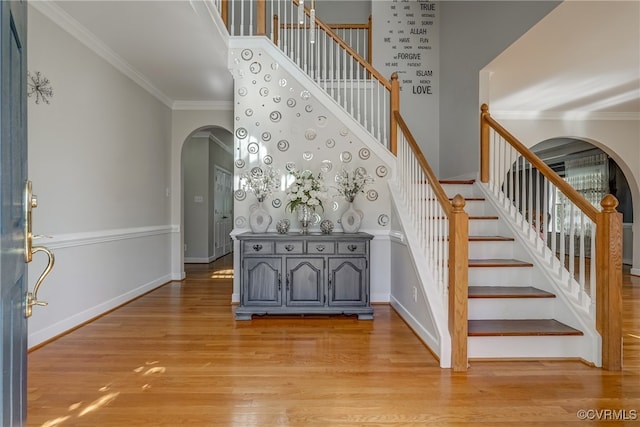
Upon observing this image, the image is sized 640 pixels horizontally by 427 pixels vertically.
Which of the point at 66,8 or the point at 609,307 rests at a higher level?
the point at 66,8

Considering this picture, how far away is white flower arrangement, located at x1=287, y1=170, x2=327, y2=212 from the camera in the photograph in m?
3.80

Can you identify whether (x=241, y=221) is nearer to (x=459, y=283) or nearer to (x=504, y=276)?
(x=459, y=283)

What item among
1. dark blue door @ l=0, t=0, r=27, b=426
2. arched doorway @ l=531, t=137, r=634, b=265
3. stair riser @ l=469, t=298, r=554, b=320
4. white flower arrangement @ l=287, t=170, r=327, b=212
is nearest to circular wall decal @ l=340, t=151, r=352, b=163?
white flower arrangement @ l=287, t=170, r=327, b=212

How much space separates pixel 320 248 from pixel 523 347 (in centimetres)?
192

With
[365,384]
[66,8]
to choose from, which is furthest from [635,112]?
[66,8]

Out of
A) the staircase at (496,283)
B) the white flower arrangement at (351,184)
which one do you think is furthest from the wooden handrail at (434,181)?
the white flower arrangement at (351,184)

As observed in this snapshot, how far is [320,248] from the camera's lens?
366 cm

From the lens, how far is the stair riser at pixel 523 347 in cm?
261

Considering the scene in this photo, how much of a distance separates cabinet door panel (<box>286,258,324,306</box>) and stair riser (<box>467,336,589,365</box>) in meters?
1.54

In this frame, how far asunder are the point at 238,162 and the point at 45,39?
1944 millimetres

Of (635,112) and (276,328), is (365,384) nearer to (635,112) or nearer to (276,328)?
(276,328)

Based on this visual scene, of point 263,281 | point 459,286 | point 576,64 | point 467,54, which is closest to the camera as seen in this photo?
point 459,286

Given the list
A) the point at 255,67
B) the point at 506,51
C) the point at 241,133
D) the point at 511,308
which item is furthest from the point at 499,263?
the point at 255,67

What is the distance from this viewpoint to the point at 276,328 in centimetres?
336
